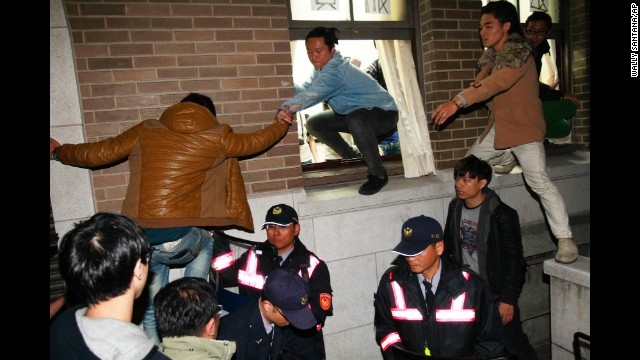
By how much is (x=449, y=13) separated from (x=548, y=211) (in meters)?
2.65

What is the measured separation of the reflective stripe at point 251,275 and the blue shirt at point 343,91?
1520 millimetres

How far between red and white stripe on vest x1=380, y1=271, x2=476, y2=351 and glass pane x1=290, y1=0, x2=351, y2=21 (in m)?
3.20

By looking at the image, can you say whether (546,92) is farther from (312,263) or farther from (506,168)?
(312,263)

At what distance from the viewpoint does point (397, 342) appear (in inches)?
112

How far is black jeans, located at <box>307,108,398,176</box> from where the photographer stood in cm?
450

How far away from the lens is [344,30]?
4875 millimetres

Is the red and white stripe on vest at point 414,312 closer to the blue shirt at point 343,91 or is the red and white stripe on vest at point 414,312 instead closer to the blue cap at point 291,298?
the blue cap at point 291,298

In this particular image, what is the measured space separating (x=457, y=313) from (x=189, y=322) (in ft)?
5.58

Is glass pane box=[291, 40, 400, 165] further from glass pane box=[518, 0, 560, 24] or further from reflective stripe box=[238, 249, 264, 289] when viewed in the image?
glass pane box=[518, 0, 560, 24]

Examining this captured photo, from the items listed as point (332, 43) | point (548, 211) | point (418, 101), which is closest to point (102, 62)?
point (332, 43)

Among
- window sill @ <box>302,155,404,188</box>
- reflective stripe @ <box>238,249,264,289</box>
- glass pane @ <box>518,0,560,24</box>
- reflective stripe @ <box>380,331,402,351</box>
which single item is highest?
glass pane @ <box>518,0,560,24</box>

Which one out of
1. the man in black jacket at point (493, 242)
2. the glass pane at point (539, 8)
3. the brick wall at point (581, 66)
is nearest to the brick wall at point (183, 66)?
the glass pane at point (539, 8)

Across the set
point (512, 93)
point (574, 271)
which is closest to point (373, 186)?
point (512, 93)

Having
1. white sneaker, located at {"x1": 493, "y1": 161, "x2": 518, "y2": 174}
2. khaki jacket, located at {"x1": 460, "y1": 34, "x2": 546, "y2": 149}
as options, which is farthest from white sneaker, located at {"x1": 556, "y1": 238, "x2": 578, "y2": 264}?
white sneaker, located at {"x1": 493, "y1": 161, "x2": 518, "y2": 174}
